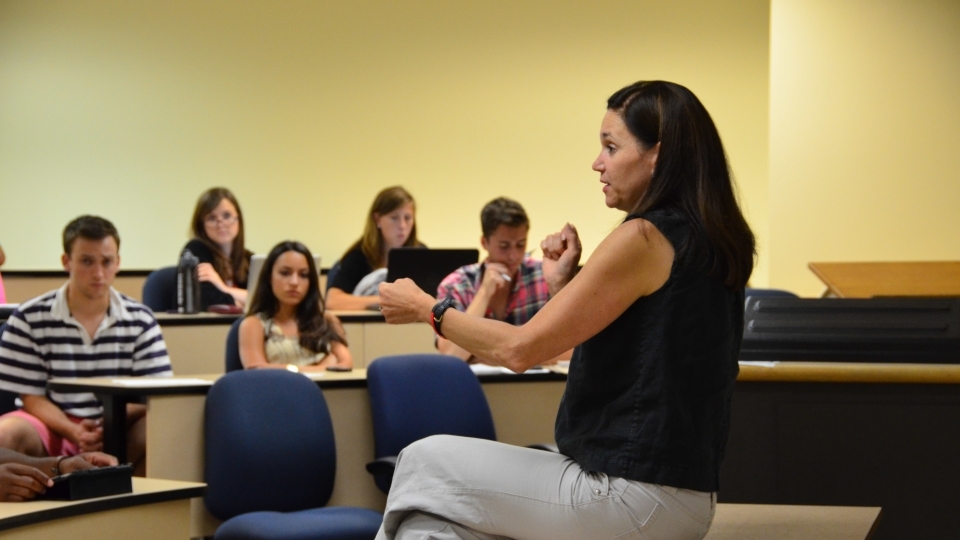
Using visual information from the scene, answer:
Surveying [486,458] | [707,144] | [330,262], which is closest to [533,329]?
[486,458]

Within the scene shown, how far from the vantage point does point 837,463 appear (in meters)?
2.68

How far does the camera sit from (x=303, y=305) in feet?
14.4

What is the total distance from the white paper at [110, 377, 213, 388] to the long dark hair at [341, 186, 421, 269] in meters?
2.33

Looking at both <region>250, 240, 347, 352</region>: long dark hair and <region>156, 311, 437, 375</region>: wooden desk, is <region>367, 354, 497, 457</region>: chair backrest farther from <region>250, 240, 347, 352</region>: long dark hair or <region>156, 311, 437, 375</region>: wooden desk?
<region>156, 311, 437, 375</region>: wooden desk

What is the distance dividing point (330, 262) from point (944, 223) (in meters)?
3.96

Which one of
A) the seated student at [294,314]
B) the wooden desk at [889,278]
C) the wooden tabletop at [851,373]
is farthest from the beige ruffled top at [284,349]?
the wooden desk at [889,278]

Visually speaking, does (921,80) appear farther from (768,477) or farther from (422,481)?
(422,481)

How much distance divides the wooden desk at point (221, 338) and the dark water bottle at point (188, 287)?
0.37 ft

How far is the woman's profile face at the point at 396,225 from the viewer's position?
5.77 metres

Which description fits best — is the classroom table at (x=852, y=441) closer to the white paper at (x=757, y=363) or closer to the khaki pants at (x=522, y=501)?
the white paper at (x=757, y=363)

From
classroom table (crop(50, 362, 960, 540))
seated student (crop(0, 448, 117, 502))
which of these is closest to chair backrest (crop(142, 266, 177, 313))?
seated student (crop(0, 448, 117, 502))

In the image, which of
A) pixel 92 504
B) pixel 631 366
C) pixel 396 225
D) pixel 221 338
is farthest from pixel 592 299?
pixel 396 225

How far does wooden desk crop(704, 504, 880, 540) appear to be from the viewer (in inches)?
78.3

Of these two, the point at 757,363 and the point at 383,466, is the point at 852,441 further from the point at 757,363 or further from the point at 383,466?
the point at 383,466
